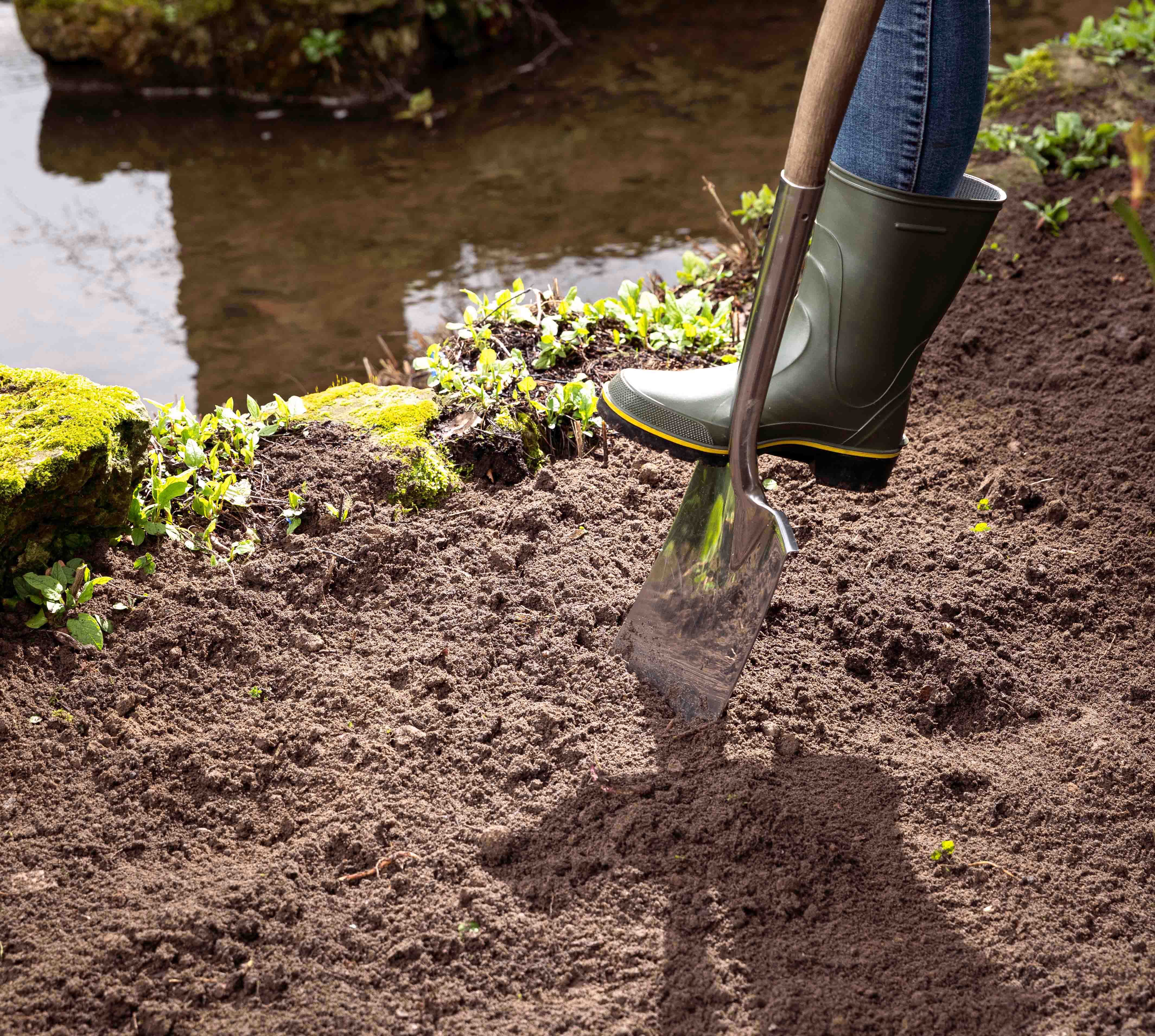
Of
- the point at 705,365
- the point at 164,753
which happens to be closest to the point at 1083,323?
the point at 705,365

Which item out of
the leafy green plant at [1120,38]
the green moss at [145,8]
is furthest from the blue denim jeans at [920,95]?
the green moss at [145,8]

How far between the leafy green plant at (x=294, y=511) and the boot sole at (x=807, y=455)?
2.57ft

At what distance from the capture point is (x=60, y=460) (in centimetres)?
201

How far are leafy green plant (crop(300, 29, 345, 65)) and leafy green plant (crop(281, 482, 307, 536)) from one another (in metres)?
4.79

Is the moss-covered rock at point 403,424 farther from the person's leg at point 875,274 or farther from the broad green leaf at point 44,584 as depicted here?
the broad green leaf at point 44,584

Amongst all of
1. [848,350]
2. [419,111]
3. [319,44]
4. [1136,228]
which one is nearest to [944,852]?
[848,350]

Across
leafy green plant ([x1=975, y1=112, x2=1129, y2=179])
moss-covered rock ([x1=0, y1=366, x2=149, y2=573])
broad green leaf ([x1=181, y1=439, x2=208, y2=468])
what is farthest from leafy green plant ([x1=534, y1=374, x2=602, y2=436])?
leafy green plant ([x1=975, y1=112, x2=1129, y2=179])

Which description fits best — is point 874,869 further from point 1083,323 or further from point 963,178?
point 1083,323

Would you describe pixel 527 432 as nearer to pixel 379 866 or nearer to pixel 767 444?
pixel 767 444

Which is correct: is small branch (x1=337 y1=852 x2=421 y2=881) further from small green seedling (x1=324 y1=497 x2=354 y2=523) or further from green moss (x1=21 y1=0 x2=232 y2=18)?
green moss (x1=21 y1=0 x2=232 y2=18)

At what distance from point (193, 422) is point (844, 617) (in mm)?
1678

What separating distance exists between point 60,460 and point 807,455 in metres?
1.55

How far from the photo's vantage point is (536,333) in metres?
2.99

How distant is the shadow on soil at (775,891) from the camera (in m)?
1.52
